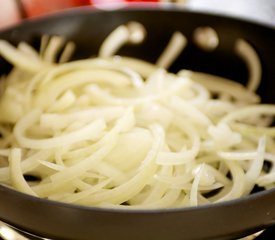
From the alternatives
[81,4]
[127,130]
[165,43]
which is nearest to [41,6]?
[81,4]

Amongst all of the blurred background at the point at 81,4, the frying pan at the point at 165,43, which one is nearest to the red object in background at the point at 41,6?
the blurred background at the point at 81,4

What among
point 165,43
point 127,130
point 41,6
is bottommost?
point 127,130

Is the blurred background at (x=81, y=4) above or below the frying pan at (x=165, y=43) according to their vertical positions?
above

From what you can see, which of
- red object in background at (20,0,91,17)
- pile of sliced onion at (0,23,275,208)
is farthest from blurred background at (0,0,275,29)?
pile of sliced onion at (0,23,275,208)

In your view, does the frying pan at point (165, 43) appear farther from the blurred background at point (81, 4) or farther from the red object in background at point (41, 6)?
the red object in background at point (41, 6)

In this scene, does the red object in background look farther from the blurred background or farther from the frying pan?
the frying pan

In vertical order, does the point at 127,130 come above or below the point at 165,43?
below

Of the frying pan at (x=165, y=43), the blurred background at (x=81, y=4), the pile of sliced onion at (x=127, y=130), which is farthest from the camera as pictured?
the blurred background at (x=81, y=4)

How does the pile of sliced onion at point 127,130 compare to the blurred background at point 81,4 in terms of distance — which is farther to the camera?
the blurred background at point 81,4

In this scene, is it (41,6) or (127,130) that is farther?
(41,6)

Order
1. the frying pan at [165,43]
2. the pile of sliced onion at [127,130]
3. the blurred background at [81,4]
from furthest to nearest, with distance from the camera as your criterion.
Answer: the blurred background at [81,4], the pile of sliced onion at [127,130], the frying pan at [165,43]

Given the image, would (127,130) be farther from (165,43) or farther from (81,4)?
(81,4)

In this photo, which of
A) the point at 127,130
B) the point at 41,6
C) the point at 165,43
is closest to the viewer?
the point at 127,130
